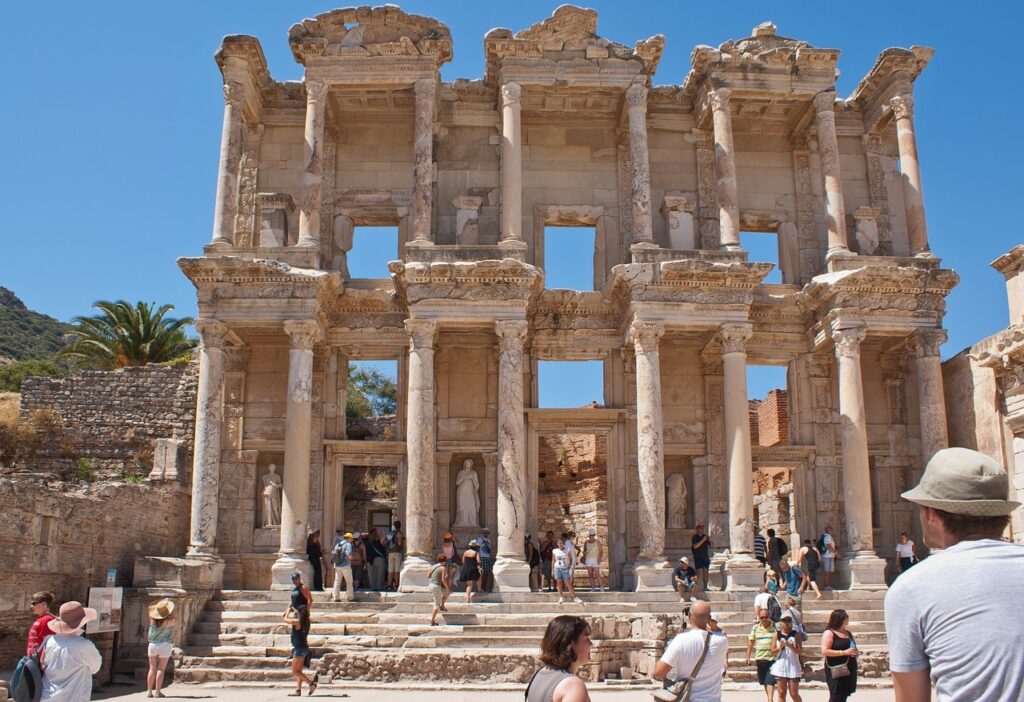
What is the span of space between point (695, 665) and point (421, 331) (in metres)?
14.1

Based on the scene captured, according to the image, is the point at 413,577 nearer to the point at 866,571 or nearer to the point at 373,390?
the point at 866,571

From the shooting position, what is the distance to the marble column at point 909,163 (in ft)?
73.2

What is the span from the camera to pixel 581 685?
432cm

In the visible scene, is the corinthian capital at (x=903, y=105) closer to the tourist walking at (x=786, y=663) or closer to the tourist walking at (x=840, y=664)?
the tourist walking at (x=786, y=663)

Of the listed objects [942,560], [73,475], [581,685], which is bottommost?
[581,685]

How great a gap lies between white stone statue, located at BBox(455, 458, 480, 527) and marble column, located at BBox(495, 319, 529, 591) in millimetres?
2046

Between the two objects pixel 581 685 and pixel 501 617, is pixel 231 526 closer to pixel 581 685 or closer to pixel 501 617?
pixel 501 617

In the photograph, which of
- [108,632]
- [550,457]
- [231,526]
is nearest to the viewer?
[108,632]

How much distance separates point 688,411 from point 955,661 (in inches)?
781

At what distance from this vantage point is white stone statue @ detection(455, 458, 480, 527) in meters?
21.4

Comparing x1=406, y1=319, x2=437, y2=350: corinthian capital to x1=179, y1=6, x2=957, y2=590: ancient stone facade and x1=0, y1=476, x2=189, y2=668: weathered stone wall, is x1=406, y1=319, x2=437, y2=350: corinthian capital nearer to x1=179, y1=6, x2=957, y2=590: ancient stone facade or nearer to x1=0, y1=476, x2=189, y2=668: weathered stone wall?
x1=179, y1=6, x2=957, y2=590: ancient stone facade

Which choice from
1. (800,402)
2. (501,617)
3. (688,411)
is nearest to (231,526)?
(501,617)

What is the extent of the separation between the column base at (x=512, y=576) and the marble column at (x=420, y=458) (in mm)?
1317

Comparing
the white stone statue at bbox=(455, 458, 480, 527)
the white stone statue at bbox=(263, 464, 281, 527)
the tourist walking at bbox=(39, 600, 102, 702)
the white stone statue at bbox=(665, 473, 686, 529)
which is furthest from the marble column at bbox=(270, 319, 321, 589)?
the tourist walking at bbox=(39, 600, 102, 702)
